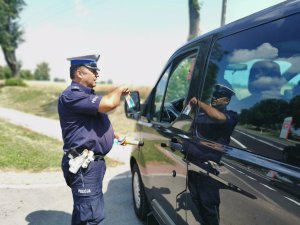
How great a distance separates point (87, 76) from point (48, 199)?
2.79 metres

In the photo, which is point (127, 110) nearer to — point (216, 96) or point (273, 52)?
point (216, 96)

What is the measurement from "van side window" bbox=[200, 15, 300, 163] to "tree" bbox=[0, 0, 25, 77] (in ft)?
133

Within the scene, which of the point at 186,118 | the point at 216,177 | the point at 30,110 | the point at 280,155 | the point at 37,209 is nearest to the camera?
the point at 280,155

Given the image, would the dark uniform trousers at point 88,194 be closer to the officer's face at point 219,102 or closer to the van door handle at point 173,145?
the van door handle at point 173,145

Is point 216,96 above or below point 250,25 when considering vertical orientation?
below

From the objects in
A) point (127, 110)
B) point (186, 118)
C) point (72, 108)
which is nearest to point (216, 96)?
point (186, 118)

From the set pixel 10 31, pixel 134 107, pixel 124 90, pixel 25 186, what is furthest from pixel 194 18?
pixel 10 31

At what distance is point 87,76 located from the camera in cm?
311

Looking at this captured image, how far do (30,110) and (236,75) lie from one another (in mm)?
18721

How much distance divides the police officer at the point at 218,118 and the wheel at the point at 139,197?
1.82m

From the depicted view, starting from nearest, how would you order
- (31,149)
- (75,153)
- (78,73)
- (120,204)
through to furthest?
(75,153), (78,73), (120,204), (31,149)

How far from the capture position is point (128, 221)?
439 centimetres

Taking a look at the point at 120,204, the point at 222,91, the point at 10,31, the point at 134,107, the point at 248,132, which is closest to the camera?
the point at 248,132

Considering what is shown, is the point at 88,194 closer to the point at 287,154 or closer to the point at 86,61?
the point at 86,61
